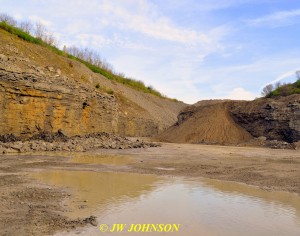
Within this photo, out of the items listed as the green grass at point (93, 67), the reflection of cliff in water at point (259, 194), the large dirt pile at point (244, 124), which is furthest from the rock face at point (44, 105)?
the reflection of cliff in water at point (259, 194)

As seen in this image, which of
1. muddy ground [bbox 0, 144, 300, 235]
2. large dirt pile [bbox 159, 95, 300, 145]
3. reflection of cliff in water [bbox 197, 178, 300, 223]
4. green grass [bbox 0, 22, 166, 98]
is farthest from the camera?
green grass [bbox 0, 22, 166, 98]

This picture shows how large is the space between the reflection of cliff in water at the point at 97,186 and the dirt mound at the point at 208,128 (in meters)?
21.9

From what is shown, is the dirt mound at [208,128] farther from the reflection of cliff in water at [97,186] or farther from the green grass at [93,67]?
the reflection of cliff in water at [97,186]

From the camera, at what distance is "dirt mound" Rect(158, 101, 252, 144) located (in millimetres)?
32000

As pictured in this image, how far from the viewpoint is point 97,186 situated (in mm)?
8938

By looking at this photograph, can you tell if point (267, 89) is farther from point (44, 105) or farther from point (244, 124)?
point (44, 105)

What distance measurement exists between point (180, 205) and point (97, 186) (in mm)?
2607

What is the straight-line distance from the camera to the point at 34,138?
20688 millimetres

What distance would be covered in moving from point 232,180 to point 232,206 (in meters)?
3.57

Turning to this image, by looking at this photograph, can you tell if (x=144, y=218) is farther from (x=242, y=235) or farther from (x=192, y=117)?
(x=192, y=117)

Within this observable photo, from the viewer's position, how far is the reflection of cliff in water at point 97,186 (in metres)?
6.84

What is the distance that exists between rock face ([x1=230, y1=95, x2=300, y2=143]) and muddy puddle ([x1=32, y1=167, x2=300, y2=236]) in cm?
2111

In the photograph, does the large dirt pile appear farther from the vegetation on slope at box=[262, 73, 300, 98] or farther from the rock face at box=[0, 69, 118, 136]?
the rock face at box=[0, 69, 118, 136]

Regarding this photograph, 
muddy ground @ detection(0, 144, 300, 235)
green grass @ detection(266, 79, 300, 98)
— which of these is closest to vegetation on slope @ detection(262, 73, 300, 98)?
green grass @ detection(266, 79, 300, 98)
